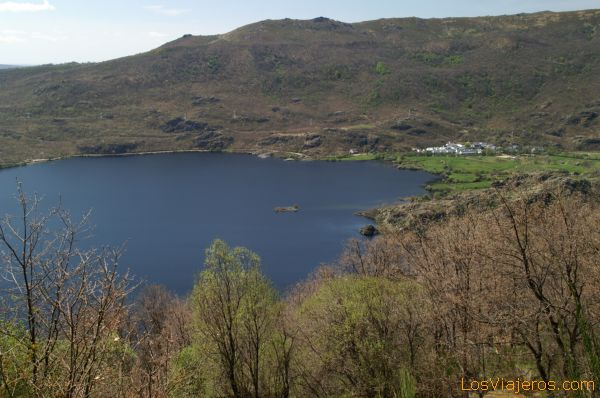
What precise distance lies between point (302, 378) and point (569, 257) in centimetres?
1659

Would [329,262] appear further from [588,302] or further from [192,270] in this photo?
[588,302]

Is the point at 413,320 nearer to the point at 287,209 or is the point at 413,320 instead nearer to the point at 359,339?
the point at 359,339

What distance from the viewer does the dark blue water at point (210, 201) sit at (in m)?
83.4

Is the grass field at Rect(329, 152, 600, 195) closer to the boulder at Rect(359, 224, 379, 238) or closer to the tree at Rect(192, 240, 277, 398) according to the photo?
the boulder at Rect(359, 224, 379, 238)

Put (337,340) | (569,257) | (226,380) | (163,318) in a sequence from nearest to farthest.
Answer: (569,257) < (337,340) < (226,380) < (163,318)

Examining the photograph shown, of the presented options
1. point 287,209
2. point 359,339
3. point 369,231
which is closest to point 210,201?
point 287,209

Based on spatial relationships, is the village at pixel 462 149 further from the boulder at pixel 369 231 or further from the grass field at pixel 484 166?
the boulder at pixel 369 231

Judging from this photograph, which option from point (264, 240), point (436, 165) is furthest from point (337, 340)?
point (436, 165)

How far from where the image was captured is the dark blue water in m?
83.4

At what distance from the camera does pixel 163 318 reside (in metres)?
53.6

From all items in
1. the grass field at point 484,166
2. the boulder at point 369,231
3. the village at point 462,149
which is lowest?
the boulder at point 369,231

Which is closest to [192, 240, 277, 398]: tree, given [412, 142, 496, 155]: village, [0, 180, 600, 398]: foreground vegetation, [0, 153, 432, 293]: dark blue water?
[0, 180, 600, 398]: foreground vegetation

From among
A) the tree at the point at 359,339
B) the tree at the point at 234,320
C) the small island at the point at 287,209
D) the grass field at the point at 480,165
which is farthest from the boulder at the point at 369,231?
the tree at the point at 234,320

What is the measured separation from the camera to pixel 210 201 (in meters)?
122
